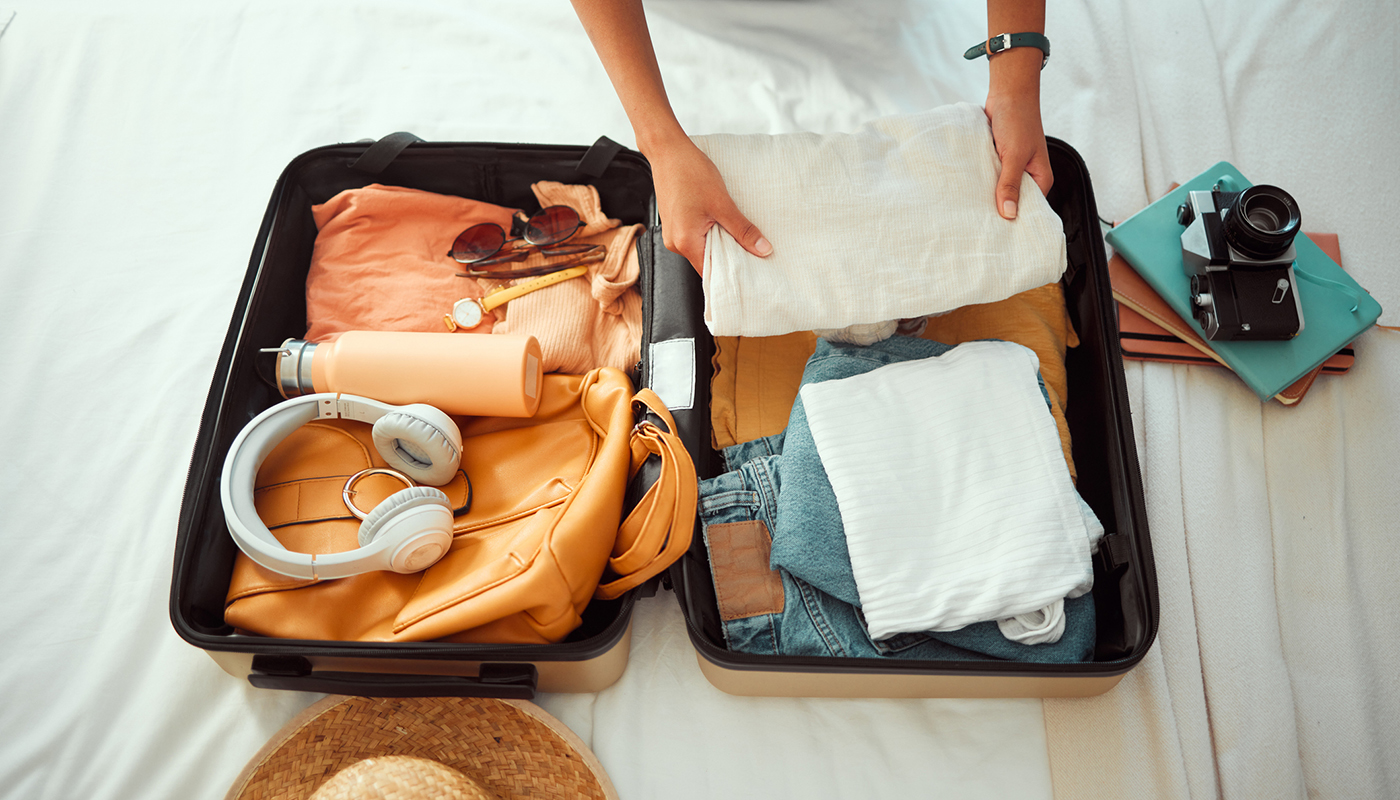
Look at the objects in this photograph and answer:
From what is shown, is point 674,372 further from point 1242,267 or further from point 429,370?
point 1242,267

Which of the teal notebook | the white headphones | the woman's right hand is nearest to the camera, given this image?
the white headphones

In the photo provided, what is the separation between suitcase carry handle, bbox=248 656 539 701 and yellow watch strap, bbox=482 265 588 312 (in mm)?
470

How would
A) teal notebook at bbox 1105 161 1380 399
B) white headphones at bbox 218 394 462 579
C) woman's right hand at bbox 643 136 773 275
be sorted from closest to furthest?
1. white headphones at bbox 218 394 462 579
2. woman's right hand at bbox 643 136 773 275
3. teal notebook at bbox 1105 161 1380 399

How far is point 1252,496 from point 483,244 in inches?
42.0

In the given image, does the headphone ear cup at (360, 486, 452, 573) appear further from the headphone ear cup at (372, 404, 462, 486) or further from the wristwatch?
the wristwatch

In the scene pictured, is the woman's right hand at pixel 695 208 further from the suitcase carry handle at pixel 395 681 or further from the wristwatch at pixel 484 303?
the suitcase carry handle at pixel 395 681

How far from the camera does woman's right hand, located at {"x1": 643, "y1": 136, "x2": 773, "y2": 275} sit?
0.82 meters

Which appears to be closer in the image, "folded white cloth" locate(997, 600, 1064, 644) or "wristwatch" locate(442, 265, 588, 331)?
"folded white cloth" locate(997, 600, 1064, 644)

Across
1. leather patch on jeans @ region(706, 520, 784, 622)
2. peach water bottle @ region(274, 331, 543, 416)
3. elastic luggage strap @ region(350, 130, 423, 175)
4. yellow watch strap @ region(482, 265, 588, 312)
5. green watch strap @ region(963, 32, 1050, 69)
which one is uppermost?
green watch strap @ region(963, 32, 1050, 69)

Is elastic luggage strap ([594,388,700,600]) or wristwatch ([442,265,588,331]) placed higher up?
wristwatch ([442,265,588,331])

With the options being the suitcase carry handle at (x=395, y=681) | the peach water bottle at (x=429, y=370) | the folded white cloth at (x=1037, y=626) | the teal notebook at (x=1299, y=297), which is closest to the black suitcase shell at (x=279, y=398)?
the suitcase carry handle at (x=395, y=681)

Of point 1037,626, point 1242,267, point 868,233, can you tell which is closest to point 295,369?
point 868,233

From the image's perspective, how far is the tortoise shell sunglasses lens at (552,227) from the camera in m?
1.05

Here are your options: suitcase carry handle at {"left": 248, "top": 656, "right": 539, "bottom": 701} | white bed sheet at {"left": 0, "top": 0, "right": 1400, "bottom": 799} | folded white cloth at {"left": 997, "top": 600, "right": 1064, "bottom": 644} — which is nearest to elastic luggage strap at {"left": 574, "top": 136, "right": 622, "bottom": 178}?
white bed sheet at {"left": 0, "top": 0, "right": 1400, "bottom": 799}
